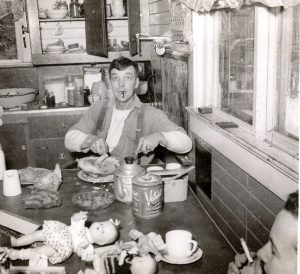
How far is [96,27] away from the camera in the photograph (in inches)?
171

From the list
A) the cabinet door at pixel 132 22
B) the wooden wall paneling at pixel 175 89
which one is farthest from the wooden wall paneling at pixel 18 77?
the wooden wall paneling at pixel 175 89

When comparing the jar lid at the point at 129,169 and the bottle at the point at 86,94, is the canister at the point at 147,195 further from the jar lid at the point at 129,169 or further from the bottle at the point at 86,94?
the bottle at the point at 86,94

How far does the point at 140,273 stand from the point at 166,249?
0.67 feet

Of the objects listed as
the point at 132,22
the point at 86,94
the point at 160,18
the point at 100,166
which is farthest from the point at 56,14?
the point at 100,166

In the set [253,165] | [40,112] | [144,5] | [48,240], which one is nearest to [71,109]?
[40,112]

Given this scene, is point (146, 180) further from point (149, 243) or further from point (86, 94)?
point (86, 94)

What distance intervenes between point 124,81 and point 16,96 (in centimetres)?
237

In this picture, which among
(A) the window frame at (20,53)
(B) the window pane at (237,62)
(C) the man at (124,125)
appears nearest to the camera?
(B) the window pane at (237,62)

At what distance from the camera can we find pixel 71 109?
5.11 metres

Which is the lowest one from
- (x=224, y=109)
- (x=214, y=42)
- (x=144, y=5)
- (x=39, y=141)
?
(x=39, y=141)

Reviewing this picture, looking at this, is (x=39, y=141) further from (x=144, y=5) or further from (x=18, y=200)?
(x=18, y=200)

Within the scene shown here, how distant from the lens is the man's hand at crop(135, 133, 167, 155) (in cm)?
279

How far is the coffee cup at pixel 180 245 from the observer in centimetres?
158

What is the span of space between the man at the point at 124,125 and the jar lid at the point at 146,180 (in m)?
0.97
